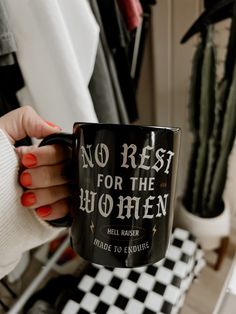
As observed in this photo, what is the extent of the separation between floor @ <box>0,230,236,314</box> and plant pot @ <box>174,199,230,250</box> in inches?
5.3

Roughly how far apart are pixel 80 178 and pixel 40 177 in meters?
0.08

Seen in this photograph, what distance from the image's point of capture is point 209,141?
Result: 82 centimetres

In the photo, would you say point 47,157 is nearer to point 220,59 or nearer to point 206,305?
point 220,59

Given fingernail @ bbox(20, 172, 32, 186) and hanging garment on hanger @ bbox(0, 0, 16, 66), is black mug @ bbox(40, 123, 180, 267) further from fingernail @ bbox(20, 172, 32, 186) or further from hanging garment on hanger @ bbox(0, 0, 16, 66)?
hanging garment on hanger @ bbox(0, 0, 16, 66)

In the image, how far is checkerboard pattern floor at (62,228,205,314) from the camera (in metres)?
0.68

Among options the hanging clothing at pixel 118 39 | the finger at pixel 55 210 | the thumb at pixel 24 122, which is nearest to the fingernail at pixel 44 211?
the finger at pixel 55 210

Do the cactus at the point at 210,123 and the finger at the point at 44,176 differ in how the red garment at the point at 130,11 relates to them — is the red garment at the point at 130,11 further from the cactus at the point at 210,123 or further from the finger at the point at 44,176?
→ the finger at the point at 44,176

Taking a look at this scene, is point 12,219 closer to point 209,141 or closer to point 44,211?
point 44,211

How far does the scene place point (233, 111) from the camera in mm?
719

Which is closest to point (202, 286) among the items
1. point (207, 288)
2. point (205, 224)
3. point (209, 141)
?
point (207, 288)

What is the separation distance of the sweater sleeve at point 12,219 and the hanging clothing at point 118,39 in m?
0.35

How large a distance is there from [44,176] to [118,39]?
364 millimetres

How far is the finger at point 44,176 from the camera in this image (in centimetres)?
38

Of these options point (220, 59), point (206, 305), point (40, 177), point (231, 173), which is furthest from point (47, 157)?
point (206, 305)
